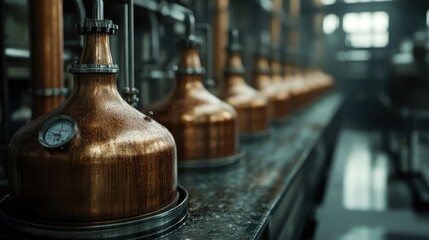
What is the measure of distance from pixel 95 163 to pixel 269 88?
2.43 m

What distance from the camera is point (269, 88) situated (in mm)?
3305

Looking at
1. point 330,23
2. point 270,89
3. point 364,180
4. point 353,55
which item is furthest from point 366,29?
point 270,89

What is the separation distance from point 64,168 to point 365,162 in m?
5.63

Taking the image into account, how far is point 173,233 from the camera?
1.09 m

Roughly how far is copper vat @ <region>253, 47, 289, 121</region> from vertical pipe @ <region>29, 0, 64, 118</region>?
188 centimetres

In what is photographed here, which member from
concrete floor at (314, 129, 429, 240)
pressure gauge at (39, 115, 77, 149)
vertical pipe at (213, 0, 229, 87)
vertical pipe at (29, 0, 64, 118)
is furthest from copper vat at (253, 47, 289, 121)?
pressure gauge at (39, 115, 77, 149)

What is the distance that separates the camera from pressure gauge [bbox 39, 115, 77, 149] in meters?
0.97

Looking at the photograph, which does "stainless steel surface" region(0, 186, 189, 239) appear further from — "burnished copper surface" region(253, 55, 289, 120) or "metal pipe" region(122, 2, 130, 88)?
"burnished copper surface" region(253, 55, 289, 120)

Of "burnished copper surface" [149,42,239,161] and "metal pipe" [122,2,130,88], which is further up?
"metal pipe" [122,2,130,88]

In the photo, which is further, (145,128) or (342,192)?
(342,192)

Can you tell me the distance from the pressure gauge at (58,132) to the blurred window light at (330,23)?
11723 mm

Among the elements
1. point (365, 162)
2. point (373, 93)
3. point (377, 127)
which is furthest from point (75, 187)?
point (373, 93)

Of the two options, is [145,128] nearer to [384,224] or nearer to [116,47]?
[116,47]

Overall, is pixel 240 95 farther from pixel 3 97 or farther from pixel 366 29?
pixel 366 29
